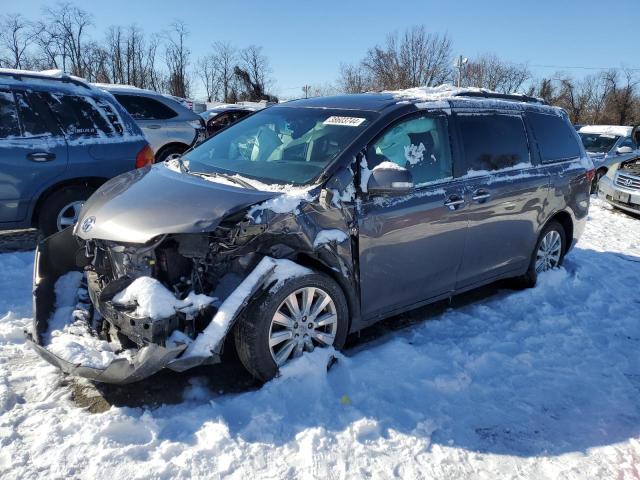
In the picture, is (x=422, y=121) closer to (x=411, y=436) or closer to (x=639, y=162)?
(x=411, y=436)

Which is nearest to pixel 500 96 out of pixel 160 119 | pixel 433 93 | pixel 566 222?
pixel 433 93

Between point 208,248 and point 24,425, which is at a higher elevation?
point 208,248

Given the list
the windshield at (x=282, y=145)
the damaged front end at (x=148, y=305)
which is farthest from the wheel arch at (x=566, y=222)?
the damaged front end at (x=148, y=305)

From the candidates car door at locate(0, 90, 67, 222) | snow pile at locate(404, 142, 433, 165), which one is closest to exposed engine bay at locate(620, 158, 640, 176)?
snow pile at locate(404, 142, 433, 165)

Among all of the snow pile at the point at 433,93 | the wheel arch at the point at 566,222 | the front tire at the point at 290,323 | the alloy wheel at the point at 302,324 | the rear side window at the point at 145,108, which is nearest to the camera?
the front tire at the point at 290,323

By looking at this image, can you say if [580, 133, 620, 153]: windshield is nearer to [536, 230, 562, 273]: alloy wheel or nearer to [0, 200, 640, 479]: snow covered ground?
[536, 230, 562, 273]: alloy wheel

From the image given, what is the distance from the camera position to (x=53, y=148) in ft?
17.7

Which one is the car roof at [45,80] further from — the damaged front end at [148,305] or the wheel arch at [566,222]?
the wheel arch at [566,222]

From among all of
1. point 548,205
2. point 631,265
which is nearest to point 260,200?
point 548,205

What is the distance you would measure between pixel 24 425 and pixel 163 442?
76 cm

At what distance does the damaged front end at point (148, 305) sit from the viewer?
277 cm

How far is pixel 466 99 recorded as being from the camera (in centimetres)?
442

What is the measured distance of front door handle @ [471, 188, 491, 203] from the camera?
4180 millimetres

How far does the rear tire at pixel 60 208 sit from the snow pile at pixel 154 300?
2995mm
